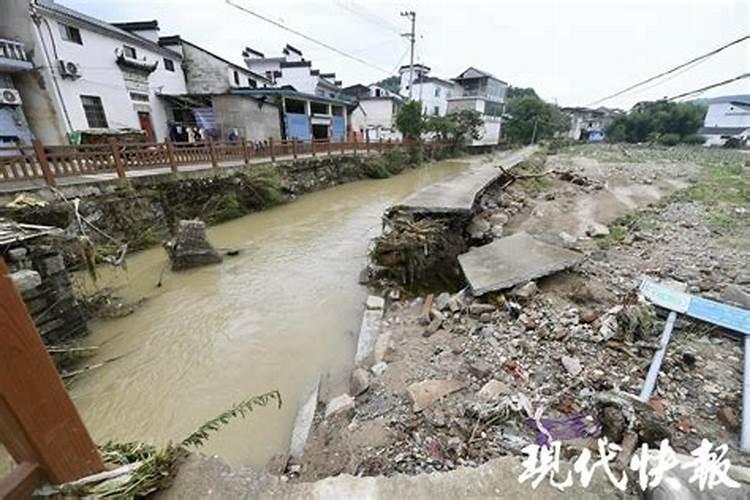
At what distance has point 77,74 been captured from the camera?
1302 cm

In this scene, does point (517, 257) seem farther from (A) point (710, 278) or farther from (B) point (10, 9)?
(B) point (10, 9)

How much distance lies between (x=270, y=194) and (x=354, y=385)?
372 inches

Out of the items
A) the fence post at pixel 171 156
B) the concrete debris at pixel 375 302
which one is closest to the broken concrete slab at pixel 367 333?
the concrete debris at pixel 375 302

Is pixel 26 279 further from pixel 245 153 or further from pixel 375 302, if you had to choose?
pixel 245 153

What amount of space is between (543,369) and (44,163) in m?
9.49

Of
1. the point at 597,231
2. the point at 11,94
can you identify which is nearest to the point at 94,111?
the point at 11,94

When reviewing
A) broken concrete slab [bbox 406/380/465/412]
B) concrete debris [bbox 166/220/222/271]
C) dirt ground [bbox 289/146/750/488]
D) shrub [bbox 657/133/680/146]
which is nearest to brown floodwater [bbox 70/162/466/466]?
concrete debris [bbox 166/220/222/271]

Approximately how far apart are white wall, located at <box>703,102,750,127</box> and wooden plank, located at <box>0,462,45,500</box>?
212 ft

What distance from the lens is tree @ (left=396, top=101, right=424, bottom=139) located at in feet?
73.7

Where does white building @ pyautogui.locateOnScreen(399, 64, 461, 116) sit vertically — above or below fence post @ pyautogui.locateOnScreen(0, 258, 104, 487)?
above

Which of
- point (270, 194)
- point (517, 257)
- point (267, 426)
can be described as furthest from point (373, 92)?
point (267, 426)

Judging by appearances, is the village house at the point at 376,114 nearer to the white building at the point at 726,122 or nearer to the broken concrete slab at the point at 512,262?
the broken concrete slab at the point at 512,262

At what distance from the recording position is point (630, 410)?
2.25 metres

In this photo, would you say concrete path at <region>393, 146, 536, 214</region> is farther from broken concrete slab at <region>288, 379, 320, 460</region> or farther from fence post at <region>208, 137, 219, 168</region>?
fence post at <region>208, 137, 219, 168</region>
